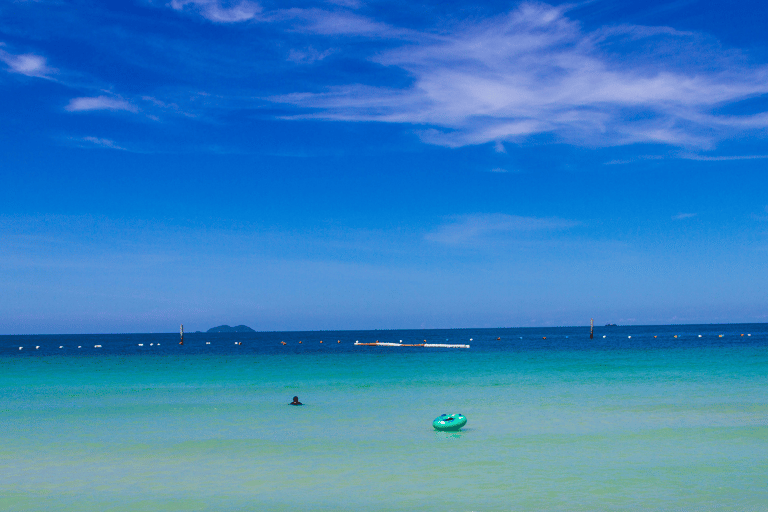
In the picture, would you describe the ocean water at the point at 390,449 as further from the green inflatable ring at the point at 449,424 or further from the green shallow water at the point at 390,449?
the green inflatable ring at the point at 449,424

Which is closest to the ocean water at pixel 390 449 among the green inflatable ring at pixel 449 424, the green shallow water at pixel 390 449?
the green shallow water at pixel 390 449

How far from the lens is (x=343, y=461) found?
18484mm

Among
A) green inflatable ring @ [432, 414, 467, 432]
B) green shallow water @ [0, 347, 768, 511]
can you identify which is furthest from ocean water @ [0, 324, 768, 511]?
green inflatable ring @ [432, 414, 467, 432]

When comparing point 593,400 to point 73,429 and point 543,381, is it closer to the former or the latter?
point 543,381

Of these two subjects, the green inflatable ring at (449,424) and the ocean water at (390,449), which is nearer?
the ocean water at (390,449)

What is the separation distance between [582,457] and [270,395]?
70.6ft

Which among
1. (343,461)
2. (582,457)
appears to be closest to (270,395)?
(343,461)

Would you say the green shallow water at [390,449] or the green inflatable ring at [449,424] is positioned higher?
the green inflatable ring at [449,424]

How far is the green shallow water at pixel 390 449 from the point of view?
14773 millimetres

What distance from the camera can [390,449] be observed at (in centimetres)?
2006

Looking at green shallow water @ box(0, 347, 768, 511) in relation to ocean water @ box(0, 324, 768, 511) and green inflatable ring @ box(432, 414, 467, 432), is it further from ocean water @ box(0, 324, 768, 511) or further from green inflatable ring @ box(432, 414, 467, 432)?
green inflatable ring @ box(432, 414, 467, 432)

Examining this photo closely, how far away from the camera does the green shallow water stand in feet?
48.5

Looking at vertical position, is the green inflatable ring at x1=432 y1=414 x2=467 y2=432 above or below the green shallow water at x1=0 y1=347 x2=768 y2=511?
above

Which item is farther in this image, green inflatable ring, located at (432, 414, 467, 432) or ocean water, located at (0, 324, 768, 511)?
green inflatable ring, located at (432, 414, 467, 432)
